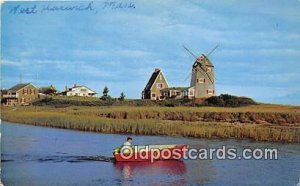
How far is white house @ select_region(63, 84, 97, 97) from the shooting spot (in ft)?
15.0

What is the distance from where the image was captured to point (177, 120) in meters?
4.62

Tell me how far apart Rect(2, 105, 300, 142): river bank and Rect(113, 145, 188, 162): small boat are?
14 cm

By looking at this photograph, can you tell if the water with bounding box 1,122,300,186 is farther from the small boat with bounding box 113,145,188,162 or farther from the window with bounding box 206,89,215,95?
the window with bounding box 206,89,215,95

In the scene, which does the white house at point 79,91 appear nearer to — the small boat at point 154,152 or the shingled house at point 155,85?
the shingled house at point 155,85

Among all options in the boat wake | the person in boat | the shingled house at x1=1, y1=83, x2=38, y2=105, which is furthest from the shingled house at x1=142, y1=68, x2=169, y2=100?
the shingled house at x1=1, y1=83, x2=38, y2=105

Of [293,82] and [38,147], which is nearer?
[293,82]

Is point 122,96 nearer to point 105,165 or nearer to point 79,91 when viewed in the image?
point 79,91

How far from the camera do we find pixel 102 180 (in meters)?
4.46

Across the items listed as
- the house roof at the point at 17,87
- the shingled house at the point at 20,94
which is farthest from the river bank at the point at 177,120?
the house roof at the point at 17,87

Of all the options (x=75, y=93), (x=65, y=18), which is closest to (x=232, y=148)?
(x=75, y=93)

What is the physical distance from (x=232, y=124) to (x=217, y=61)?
538mm

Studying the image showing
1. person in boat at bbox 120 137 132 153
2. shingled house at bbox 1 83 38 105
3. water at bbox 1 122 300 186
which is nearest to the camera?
water at bbox 1 122 300 186

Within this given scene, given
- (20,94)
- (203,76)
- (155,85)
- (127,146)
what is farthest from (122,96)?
(20,94)

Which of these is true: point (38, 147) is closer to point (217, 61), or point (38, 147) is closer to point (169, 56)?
point (169, 56)
